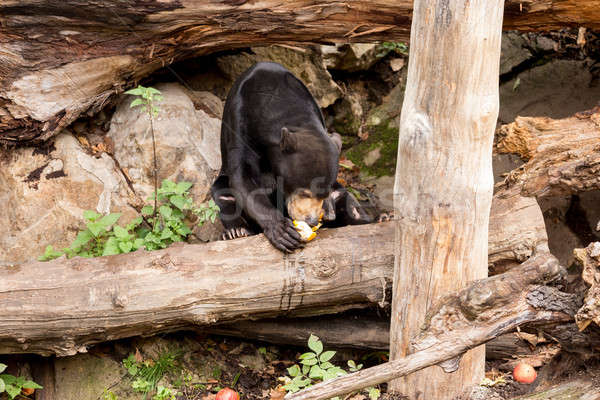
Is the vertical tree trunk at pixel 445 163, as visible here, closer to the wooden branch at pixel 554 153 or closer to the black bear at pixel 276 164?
the black bear at pixel 276 164

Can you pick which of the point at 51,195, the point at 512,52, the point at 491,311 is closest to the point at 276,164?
the point at 51,195

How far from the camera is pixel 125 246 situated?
4453 mm

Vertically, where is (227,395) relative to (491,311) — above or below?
below

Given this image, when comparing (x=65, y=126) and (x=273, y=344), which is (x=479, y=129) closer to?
(x=273, y=344)

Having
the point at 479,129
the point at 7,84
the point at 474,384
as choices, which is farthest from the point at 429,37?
the point at 7,84

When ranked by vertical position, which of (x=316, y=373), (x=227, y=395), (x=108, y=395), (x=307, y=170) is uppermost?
(x=307, y=170)

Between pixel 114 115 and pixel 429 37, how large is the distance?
11.2 feet

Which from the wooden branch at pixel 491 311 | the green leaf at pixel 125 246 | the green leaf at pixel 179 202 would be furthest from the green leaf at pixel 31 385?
the wooden branch at pixel 491 311

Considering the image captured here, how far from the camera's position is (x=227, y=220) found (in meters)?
5.17

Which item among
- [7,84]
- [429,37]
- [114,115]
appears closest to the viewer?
[429,37]

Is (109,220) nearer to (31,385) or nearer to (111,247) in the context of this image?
(111,247)

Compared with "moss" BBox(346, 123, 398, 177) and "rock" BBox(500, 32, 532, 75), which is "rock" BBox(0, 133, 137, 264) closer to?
"moss" BBox(346, 123, 398, 177)

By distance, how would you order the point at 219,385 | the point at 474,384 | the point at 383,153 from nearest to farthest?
the point at 474,384, the point at 219,385, the point at 383,153

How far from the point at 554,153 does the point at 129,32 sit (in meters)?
3.18
